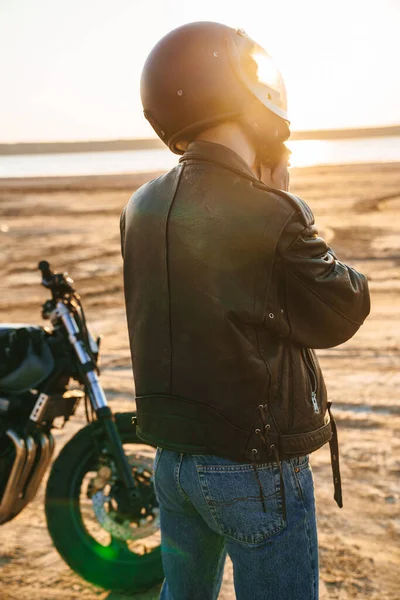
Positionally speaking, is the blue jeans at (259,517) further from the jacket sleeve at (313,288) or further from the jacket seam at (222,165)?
the jacket seam at (222,165)

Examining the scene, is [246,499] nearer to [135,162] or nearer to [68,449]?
[68,449]

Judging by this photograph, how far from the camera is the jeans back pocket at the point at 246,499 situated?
5.03 feet

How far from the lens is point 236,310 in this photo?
148 cm

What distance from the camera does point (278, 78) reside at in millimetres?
1819

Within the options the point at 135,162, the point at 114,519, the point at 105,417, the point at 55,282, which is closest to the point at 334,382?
the point at 114,519

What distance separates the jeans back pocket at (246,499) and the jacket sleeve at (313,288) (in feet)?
0.99

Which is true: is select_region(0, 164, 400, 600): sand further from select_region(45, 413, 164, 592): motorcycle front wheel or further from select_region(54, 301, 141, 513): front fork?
select_region(54, 301, 141, 513): front fork

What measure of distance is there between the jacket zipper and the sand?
75.2 inches

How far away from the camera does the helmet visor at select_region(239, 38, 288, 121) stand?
1.71 metres

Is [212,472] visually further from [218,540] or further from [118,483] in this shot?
[118,483]

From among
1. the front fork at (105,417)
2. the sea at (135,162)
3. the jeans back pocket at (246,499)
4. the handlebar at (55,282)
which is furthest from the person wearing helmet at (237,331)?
the sea at (135,162)

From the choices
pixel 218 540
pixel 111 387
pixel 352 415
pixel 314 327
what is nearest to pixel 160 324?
pixel 314 327

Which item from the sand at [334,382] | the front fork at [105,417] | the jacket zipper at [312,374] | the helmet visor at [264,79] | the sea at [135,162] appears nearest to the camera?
the jacket zipper at [312,374]

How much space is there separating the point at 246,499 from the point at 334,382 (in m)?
4.60
